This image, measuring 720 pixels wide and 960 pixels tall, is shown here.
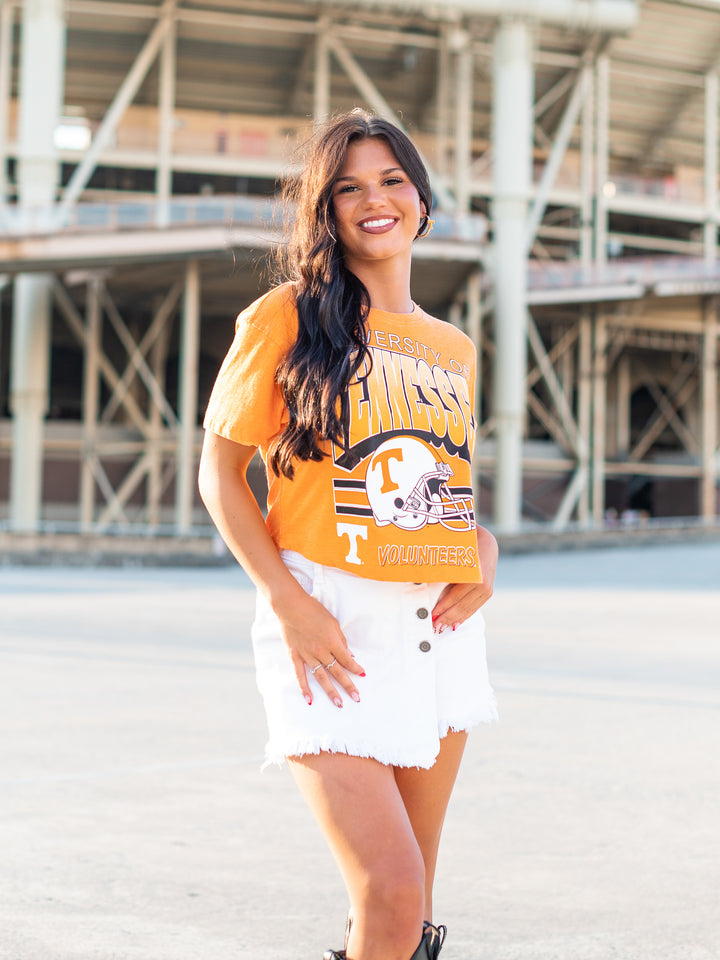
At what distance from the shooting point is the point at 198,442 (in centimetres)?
3725

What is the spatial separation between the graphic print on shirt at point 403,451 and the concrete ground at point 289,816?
5.24 ft

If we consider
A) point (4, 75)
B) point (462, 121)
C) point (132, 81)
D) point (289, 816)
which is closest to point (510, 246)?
point (462, 121)

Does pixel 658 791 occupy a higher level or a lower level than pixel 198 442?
lower

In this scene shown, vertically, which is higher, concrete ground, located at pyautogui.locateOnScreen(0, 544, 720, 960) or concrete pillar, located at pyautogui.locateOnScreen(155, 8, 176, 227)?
concrete pillar, located at pyautogui.locateOnScreen(155, 8, 176, 227)

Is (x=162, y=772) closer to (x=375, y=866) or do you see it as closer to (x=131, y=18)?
(x=375, y=866)

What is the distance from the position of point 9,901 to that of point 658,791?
3001mm

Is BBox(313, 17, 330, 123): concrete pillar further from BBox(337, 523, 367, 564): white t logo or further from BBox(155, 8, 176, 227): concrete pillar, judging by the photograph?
BBox(337, 523, 367, 564): white t logo

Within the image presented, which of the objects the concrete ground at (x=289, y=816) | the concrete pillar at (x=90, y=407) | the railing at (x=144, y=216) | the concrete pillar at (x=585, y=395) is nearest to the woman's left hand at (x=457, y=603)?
the concrete ground at (x=289, y=816)

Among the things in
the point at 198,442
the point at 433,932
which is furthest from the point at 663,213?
the point at 433,932

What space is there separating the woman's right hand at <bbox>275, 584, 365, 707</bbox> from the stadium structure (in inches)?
987

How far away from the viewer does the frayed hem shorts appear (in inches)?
92.3

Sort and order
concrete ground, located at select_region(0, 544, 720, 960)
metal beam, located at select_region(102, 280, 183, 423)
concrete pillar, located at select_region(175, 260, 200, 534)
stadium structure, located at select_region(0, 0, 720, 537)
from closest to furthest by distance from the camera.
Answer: concrete ground, located at select_region(0, 544, 720, 960) < concrete pillar, located at select_region(175, 260, 200, 534) < stadium structure, located at select_region(0, 0, 720, 537) < metal beam, located at select_region(102, 280, 183, 423)

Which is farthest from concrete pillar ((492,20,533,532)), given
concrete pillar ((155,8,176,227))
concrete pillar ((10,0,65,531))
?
concrete pillar ((10,0,65,531))

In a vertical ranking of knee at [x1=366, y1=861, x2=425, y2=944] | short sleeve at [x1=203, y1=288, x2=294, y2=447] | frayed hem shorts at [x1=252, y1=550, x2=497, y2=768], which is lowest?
knee at [x1=366, y1=861, x2=425, y2=944]
